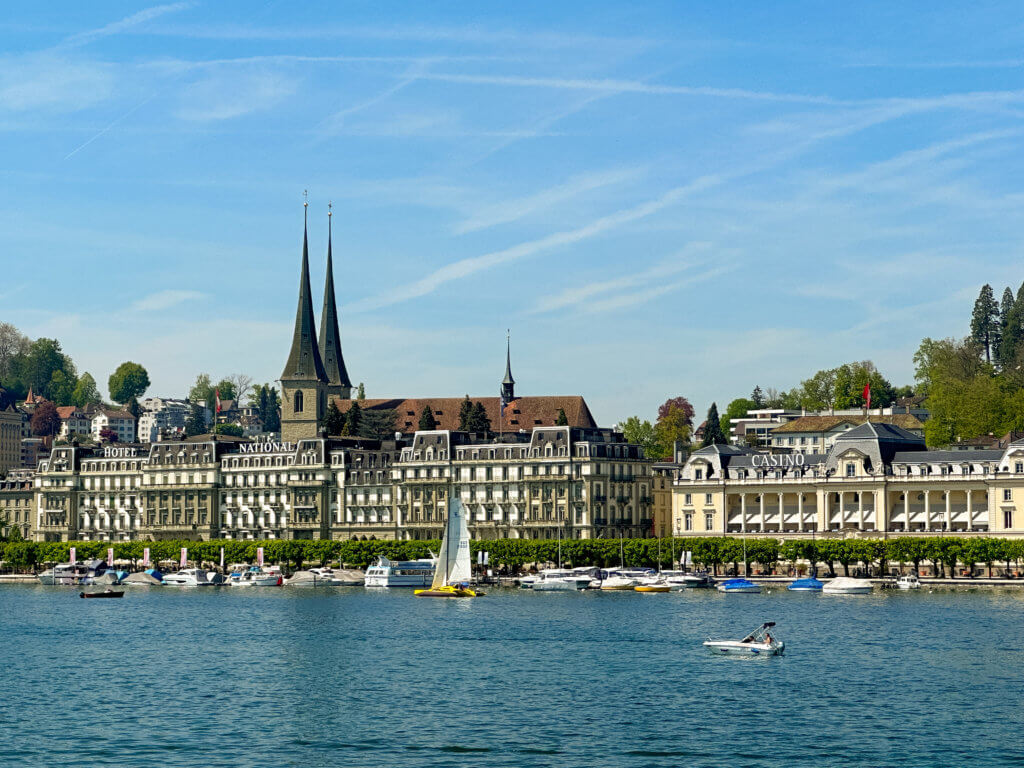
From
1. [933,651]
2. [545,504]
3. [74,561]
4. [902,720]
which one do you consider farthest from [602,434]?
[902,720]

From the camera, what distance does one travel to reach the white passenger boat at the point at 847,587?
128 meters

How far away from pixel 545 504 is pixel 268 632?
7315cm

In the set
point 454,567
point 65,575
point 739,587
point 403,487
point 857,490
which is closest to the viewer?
point 739,587

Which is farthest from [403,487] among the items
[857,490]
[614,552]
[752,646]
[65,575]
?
[752,646]

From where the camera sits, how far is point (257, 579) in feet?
520

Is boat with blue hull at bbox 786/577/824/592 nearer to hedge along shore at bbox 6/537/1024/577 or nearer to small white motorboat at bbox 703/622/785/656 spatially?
hedge along shore at bbox 6/537/1024/577

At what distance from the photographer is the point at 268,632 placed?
98500 millimetres

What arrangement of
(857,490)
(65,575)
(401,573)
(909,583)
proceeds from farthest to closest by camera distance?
(65,575) < (857,490) < (401,573) < (909,583)

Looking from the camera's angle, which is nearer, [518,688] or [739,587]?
[518,688]

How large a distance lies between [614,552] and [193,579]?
39.8m

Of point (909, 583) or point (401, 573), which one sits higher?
point (401, 573)

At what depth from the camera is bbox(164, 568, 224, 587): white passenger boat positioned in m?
160

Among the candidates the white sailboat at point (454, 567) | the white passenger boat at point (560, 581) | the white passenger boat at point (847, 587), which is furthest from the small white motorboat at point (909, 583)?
the white sailboat at point (454, 567)

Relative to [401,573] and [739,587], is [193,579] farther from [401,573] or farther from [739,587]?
[739,587]
